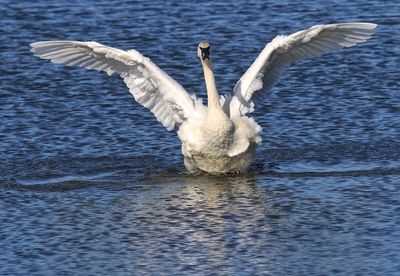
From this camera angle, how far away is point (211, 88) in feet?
46.1

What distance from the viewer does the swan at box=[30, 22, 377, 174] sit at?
13969 mm

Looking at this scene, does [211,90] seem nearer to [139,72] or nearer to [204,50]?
[204,50]

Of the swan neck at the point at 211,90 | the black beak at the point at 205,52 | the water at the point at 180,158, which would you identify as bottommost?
the water at the point at 180,158

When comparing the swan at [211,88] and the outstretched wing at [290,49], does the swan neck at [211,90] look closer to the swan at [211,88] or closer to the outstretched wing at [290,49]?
the swan at [211,88]

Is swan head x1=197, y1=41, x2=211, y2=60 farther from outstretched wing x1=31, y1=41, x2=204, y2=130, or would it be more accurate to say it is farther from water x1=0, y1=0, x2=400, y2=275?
water x1=0, y1=0, x2=400, y2=275

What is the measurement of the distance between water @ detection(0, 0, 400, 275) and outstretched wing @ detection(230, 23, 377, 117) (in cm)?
72

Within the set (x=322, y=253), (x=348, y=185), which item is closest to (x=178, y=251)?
(x=322, y=253)

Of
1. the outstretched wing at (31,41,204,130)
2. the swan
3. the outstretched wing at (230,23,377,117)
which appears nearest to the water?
the swan

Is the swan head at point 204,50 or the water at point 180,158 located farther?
the swan head at point 204,50

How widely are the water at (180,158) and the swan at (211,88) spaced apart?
0.30 metres

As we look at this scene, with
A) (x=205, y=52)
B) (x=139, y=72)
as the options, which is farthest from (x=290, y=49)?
(x=139, y=72)

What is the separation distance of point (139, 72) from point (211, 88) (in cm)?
93

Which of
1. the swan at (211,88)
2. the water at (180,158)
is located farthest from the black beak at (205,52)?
the water at (180,158)

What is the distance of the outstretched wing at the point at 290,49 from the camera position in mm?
14195
